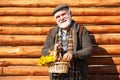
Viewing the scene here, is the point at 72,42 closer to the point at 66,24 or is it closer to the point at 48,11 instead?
the point at 66,24

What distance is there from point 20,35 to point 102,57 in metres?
1.62

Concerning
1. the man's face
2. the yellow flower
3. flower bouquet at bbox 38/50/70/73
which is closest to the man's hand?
flower bouquet at bbox 38/50/70/73

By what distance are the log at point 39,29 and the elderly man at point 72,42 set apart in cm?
112

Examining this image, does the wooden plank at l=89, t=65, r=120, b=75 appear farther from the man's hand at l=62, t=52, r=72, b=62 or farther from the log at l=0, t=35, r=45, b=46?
the man's hand at l=62, t=52, r=72, b=62

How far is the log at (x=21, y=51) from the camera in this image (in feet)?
20.7

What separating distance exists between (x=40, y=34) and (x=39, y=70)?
0.71 meters

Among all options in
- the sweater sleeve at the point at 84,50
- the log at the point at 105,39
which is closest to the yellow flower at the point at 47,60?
the sweater sleeve at the point at 84,50

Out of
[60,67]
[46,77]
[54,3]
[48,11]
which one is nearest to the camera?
[60,67]

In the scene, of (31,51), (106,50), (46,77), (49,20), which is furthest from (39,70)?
(106,50)

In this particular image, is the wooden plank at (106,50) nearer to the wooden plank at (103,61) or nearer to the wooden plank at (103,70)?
the wooden plank at (103,61)

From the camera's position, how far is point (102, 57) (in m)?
6.17

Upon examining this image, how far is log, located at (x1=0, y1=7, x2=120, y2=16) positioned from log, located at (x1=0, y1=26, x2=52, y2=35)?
34 cm

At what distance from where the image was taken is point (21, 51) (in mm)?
6359

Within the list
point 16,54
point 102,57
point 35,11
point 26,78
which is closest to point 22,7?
point 35,11
